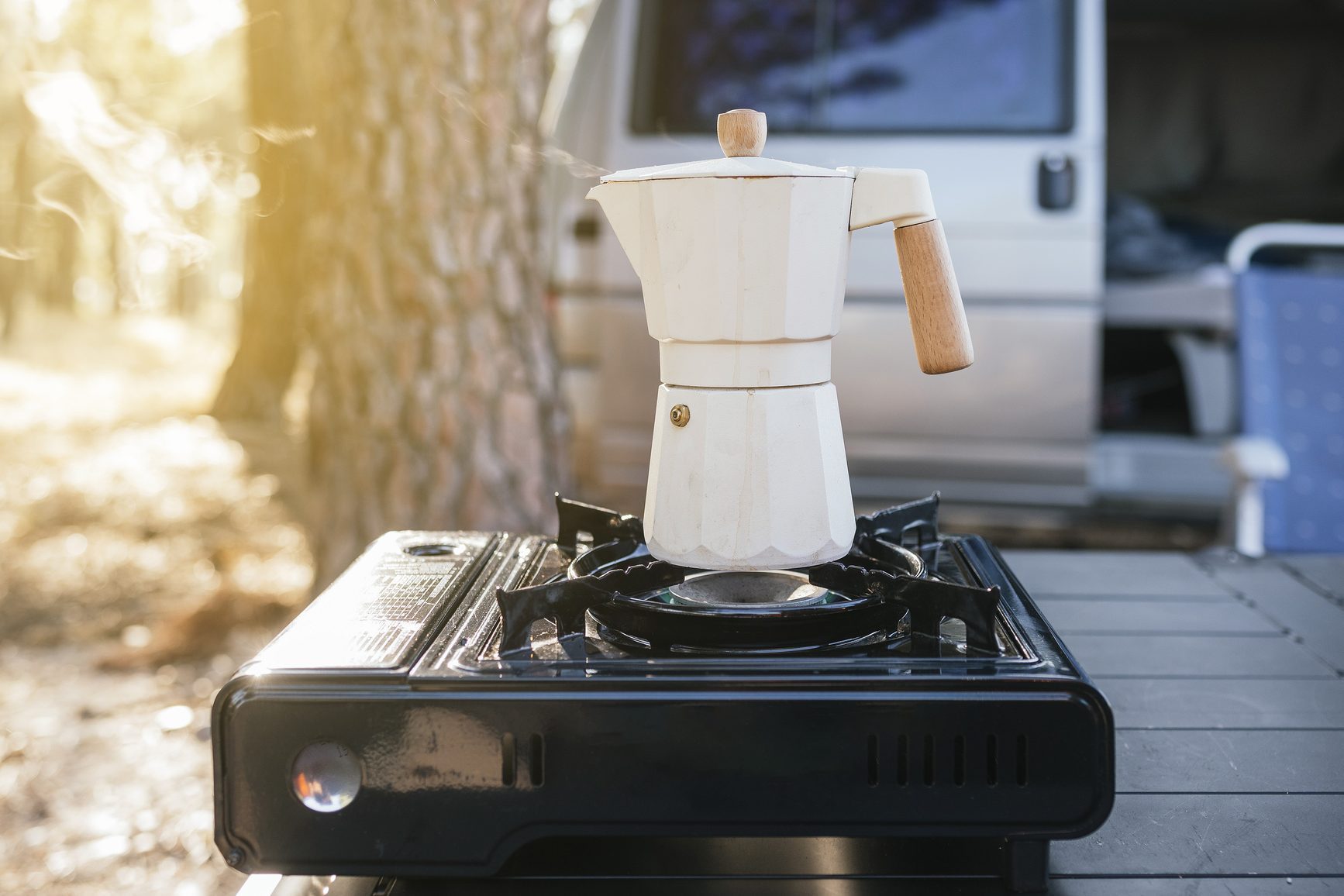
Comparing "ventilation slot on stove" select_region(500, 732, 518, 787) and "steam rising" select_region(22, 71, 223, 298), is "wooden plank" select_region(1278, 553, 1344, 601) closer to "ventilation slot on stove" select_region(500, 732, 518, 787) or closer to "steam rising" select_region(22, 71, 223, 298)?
"ventilation slot on stove" select_region(500, 732, 518, 787)

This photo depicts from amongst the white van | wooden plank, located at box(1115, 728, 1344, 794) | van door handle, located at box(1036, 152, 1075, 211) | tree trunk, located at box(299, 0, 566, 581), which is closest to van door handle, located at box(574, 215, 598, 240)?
the white van

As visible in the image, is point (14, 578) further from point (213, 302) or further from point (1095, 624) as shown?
point (213, 302)

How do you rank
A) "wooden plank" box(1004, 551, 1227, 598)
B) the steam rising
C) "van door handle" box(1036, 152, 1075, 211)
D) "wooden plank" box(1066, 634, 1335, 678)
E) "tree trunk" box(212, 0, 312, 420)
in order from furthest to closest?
"tree trunk" box(212, 0, 312, 420) < "van door handle" box(1036, 152, 1075, 211) < the steam rising < "wooden plank" box(1004, 551, 1227, 598) < "wooden plank" box(1066, 634, 1335, 678)

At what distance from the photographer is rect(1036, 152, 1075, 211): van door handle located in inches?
108

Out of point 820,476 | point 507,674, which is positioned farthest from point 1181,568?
point 507,674

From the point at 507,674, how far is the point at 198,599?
126 inches

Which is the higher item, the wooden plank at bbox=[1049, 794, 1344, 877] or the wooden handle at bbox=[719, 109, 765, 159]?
the wooden handle at bbox=[719, 109, 765, 159]

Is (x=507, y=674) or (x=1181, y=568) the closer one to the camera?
(x=507, y=674)

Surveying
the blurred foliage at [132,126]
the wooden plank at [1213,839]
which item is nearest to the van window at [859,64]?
the blurred foliage at [132,126]

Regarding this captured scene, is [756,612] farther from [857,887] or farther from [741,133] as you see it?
[741,133]

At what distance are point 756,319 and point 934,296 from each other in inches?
4.6

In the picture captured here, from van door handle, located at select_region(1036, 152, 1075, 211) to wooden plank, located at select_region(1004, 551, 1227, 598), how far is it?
149 cm

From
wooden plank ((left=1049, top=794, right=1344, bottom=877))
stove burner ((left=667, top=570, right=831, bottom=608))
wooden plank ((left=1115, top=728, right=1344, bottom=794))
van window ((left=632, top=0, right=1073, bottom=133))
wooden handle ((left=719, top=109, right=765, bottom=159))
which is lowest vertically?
wooden plank ((left=1049, top=794, right=1344, bottom=877))

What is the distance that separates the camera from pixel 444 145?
228 centimetres
